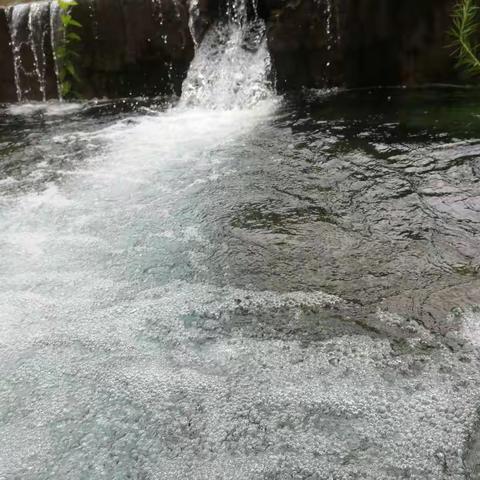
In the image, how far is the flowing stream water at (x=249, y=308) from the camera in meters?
1.70

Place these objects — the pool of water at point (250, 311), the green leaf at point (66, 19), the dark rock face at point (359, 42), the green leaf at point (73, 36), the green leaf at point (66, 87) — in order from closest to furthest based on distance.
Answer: the pool of water at point (250, 311) < the dark rock face at point (359, 42) < the green leaf at point (66, 19) < the green leaf at point (73, 36) < the green leaf at point (66, 87)

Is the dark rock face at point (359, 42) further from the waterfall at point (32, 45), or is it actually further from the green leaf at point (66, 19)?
the waterfall at point (32, 45)

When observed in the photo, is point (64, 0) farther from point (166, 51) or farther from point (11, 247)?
point (11, 247)

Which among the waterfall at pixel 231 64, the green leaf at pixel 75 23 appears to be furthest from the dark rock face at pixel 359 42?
the green leaf at pixel 75 23

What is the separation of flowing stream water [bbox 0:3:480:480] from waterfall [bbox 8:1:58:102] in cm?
446

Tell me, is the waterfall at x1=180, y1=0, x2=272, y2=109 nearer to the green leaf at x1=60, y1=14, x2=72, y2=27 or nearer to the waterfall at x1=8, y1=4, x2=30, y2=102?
the green leaf at x1=60, y1=14, x2=72, y2=27

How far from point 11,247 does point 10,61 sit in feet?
21.7

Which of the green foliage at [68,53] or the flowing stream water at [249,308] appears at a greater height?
the green foliage at [68,53]

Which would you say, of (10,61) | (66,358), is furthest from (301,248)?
(10,61)

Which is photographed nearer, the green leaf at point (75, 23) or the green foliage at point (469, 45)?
the green foliage at point (469, 45)

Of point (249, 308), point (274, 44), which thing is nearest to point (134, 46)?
point (274, 44)

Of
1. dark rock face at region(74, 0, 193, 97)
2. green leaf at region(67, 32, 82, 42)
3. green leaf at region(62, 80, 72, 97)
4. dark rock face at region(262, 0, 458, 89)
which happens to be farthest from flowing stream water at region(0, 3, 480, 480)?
green leaf at region(67, 32, 82, 42)

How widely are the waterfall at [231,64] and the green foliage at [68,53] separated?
2.15 meters

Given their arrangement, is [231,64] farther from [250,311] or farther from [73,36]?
[250,311]
